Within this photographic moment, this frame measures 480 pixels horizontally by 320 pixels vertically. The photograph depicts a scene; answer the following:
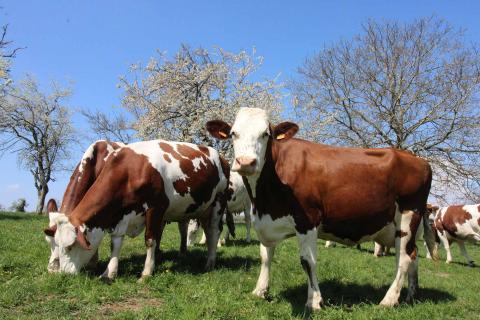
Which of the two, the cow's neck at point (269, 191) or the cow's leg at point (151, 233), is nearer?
the cow's neck at point (269, 191)

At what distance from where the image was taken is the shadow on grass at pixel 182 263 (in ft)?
27.0

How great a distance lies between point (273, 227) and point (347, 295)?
197 centimetres

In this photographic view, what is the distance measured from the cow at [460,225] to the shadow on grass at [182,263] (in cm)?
Answer: 982

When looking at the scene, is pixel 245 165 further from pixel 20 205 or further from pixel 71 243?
pixel 20 205

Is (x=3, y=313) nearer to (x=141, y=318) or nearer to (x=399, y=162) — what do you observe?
(x=141, y=318)

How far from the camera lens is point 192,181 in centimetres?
877

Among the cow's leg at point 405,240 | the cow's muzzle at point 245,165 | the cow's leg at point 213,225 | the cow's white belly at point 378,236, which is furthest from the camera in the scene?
the cow's leg at point 213,225

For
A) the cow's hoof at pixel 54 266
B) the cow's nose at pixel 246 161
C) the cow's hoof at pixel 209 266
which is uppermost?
the cow's nose at pixel 246 161

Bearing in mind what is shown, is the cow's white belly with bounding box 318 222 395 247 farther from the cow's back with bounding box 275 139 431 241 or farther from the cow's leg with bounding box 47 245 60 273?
the cow's leg with bounding box 47 245 60 273

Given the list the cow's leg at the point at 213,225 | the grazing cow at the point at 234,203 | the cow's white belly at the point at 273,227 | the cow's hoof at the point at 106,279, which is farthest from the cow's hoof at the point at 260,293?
the grazing cow at the point at 234,203

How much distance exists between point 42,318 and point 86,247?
1749 mm

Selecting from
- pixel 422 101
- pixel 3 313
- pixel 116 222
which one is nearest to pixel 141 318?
pixel 3 313

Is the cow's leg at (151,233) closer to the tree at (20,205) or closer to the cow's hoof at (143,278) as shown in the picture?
the cow's hoof at (143,278)

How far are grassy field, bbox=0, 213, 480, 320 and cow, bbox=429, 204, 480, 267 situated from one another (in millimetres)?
7235
